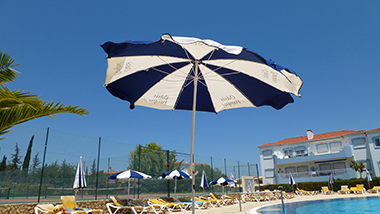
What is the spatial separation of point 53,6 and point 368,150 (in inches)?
1431

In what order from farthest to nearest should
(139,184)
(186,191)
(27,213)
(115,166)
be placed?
(186,191)
(139,184)
(115,166)
(27,213)

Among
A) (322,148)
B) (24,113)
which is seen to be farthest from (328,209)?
(322,148)

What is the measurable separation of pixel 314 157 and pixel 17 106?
37.0 meters

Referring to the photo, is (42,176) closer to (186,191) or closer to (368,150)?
(186,191)

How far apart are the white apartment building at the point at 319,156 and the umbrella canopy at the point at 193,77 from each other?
32143 mm

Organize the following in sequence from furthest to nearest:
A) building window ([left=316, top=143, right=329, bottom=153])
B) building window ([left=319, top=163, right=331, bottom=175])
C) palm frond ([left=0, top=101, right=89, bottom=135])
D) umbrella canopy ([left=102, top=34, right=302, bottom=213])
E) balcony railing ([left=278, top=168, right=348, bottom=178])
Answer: building window ([left=316, top=143, right=329, bottom=153]), building window ([left=319, top=163, right=331, bottom=175]), balcony railing ([left=278, top=168, right=348, bottom=178]), umbrella canopy ([left=102, top=34, right=302, bottom=213]), palm frond ([left=0, top=101, right=89, bottom=135])

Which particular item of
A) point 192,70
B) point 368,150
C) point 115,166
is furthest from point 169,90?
point 368,150

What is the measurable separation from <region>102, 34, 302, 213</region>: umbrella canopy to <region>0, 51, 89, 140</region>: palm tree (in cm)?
92

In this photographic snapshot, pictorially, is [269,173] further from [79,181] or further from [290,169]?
[79,181]

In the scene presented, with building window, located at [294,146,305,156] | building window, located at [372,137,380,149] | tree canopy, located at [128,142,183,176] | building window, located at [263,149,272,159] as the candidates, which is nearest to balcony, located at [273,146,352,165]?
building window, located at [294,146,305,156]

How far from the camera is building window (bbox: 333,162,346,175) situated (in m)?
32.3

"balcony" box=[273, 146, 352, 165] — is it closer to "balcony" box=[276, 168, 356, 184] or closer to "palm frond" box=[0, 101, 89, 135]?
"balcony" box=[276, 168, 356, 184]

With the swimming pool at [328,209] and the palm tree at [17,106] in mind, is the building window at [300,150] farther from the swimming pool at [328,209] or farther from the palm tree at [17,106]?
the palm tree at [17,106]

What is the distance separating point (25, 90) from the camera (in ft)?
12.3
